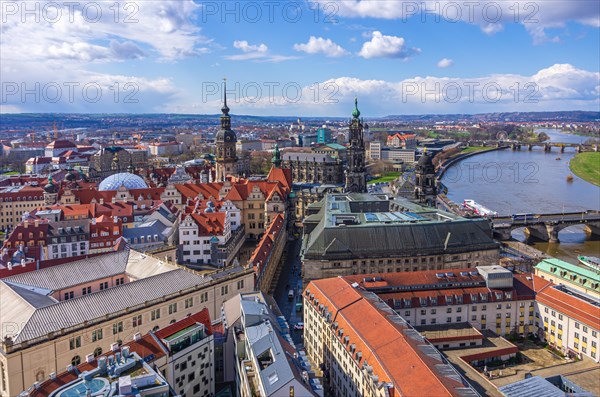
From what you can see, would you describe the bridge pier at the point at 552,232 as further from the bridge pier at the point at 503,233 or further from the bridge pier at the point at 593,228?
the bridge pier at the point at 503,233

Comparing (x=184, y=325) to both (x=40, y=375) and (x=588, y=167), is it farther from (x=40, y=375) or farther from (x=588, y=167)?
(x=588, y=167)

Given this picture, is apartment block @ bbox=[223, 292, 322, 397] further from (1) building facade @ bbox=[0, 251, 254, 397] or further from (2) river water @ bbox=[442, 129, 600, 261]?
(2) river water @ bbox=[442, 129, 600, 261]

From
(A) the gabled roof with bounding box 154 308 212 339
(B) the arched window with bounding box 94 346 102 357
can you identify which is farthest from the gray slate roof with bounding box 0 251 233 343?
(A) the gabled roof with bounding box 154 308 212 339

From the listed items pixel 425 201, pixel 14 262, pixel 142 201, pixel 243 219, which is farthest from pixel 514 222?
pixel 14 262

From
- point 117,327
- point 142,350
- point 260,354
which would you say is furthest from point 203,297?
point 260,354

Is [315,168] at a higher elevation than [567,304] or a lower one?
higher

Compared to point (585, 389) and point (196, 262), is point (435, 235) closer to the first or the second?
point (585, 389)

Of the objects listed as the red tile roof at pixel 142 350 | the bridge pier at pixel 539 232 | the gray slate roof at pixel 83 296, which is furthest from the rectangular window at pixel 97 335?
the bridge pier at pixel 539 232
